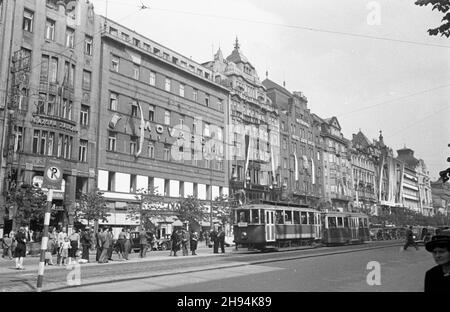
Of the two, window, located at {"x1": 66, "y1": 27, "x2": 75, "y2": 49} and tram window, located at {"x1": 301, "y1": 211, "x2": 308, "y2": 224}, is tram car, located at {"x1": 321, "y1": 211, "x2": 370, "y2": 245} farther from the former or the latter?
window, located at {"x1": 66, "y1": 27, "x2": 75, "y2": 49}

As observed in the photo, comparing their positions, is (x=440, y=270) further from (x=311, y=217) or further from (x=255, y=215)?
(x=311, y=217)

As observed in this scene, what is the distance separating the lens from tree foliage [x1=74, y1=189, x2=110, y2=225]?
113 ft

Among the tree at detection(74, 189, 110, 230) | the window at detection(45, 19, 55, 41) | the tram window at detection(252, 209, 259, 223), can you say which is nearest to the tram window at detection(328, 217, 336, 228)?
the tram window at detection(252, 209, 259, 223)

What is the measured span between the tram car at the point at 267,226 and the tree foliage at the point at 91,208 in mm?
11700

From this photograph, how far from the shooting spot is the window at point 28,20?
35469 millimetres

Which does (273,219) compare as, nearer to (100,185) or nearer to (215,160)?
(100,185)

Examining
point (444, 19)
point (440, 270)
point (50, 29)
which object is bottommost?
point (440, 270)

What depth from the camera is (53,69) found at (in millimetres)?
36969

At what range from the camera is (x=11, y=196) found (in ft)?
103

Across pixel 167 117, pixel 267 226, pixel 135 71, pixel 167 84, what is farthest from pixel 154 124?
pixel 267 226

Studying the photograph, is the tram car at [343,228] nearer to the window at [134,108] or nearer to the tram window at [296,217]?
the tram window at [296,217]

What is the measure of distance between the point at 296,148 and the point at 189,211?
115 ft
